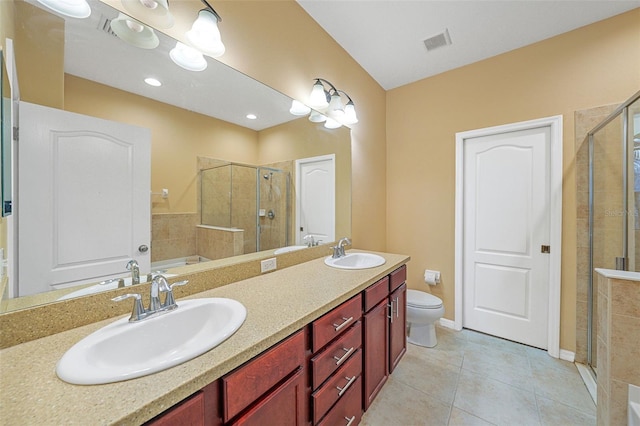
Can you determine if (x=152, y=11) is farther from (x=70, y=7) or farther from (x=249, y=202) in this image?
(x=249, y=202)

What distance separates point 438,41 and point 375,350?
8.19ft

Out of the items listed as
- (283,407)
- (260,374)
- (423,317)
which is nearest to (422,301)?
(423,317)

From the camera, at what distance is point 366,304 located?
137 centimetres

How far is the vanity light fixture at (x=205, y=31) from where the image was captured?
3.75 ft

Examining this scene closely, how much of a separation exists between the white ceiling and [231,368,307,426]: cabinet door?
2.31m

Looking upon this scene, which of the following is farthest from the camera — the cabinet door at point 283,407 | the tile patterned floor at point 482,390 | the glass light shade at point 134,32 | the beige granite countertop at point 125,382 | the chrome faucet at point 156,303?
the tile patterned floor at point 482,390

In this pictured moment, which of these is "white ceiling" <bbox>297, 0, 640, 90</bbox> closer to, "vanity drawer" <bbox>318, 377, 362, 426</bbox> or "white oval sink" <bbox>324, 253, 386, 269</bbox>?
"white oval sink" <bbox>324, 253, 386, 269</bbox>

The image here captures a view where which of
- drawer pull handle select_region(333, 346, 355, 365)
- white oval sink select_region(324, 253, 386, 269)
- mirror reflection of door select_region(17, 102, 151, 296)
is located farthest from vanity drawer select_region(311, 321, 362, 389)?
mirror reflection of door select_region(17, 102, 151, 296)

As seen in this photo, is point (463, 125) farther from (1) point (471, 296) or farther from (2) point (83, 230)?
(2) point (83, 230)

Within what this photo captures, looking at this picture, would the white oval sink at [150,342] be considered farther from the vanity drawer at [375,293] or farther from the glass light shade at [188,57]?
the glass light shade at [188,57]

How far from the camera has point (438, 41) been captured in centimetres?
210

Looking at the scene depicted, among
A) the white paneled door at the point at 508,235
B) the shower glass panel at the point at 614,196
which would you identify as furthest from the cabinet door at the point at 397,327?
the shower glass panel at the point at 614,196

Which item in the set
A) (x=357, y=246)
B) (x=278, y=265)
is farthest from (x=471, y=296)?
(x=278, y=265)

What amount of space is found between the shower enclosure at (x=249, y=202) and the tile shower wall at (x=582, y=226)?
2.30 metres
